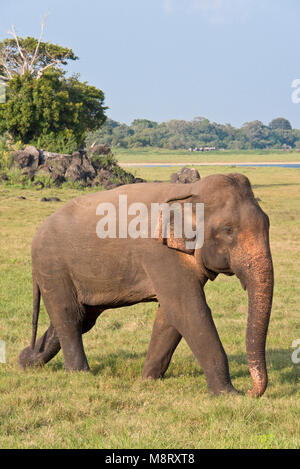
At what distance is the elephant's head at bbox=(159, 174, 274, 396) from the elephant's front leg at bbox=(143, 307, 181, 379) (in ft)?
3.60

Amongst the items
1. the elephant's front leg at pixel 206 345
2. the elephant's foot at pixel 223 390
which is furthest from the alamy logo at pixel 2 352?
the elephant's foot at pixel 223 390

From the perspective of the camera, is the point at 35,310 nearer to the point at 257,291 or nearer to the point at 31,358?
the point at 31,358

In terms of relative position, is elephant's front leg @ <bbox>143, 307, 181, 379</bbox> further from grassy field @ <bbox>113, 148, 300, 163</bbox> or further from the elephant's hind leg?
grassy field @ <bbox>113, 148, 300, 163</bbox>

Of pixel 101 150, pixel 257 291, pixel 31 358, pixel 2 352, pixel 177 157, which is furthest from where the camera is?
pixel 177 157

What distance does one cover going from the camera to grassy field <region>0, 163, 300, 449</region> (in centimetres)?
559

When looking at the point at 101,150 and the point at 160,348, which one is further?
the point at 101,150

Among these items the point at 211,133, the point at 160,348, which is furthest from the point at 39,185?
the point at 211,133

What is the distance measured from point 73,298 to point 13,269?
868 cm

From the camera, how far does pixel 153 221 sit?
737 centimetres

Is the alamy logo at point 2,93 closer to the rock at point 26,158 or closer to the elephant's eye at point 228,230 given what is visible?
the rock at point 26,158

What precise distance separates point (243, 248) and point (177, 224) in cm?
80

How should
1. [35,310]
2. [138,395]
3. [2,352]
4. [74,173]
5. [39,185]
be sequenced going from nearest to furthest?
[138,395]
[35,310]
[2,352]
[39,185]
[74,173]

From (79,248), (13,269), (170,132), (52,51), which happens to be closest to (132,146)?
(170,132)

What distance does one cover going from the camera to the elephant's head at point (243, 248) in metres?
6.74
